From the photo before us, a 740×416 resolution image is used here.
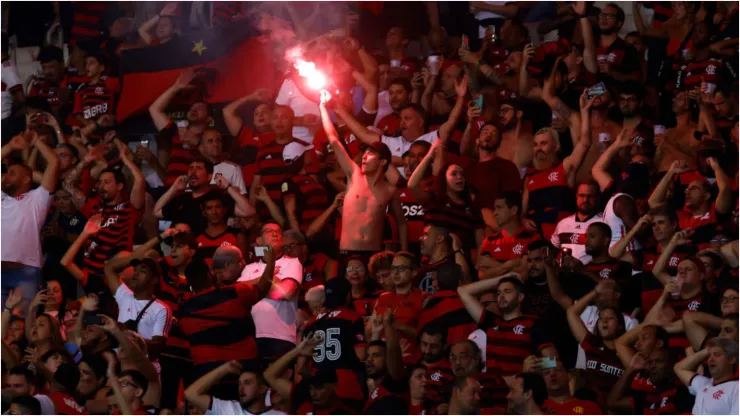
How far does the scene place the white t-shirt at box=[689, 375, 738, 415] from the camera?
1176 centimetres

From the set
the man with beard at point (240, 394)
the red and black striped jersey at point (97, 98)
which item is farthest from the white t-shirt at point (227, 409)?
the red and black striped jersey at point (97, 98)

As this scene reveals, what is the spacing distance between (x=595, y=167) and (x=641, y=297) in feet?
A: 4.96

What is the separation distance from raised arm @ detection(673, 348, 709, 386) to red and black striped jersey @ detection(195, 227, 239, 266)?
4.28 m

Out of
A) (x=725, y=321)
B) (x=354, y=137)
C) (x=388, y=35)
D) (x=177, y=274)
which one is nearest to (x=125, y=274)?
(x=177, y=274)

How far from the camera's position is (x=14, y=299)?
49.0 ft

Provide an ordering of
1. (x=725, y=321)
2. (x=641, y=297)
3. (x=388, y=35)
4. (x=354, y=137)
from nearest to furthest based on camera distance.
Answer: (x=725, y=321), (x=641, y=297), (x=354, y=137), (x=388, y=35)

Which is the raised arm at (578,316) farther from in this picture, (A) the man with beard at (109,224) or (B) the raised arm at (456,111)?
(A) the man with beard at (109,224)

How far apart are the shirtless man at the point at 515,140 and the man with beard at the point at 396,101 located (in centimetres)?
96

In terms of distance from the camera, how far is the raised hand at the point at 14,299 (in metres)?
14.9

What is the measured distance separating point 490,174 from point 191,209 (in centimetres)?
279

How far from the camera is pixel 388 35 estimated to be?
16.5m

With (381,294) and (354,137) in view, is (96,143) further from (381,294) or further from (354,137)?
(381,294)

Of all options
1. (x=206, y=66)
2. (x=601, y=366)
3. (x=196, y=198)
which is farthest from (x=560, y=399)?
(x=206, y=66)

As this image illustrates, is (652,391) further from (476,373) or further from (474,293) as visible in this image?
(474,293)
